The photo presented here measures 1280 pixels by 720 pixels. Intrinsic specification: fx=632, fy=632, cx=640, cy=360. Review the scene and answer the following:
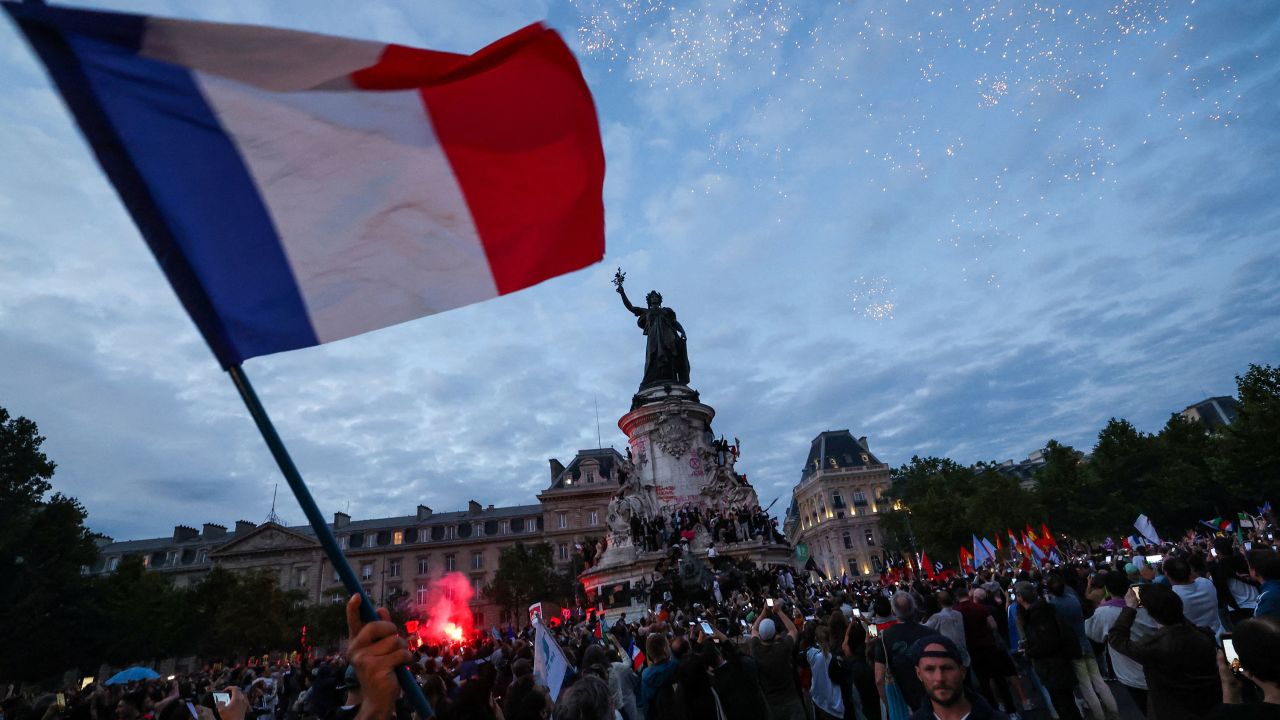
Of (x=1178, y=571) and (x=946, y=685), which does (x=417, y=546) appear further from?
(x=946, y=685)

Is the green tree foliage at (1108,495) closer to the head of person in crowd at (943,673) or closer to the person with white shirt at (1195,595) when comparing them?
the person with white shirt at (1195,595)

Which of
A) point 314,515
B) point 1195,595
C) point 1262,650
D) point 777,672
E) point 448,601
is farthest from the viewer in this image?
point 448,601

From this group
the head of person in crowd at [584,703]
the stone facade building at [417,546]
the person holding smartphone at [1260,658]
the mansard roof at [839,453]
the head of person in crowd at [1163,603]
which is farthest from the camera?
the mansard roof at [839,453]

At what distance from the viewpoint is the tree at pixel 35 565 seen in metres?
31.8

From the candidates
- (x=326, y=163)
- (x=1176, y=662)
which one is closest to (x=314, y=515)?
(x=326, y=163)

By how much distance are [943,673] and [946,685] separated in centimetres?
7

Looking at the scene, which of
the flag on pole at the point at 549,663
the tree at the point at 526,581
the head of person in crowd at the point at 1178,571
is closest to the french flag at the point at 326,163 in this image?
the flag on pole at the point at 549,663

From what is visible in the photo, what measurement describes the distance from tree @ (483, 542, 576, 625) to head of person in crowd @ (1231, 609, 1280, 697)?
56.3 meters

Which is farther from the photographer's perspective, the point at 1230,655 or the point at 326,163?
the point at 1230,655

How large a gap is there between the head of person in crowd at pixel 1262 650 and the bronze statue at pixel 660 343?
32.0 m

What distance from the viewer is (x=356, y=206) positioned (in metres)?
3.72

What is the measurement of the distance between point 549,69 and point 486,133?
1.82 feet

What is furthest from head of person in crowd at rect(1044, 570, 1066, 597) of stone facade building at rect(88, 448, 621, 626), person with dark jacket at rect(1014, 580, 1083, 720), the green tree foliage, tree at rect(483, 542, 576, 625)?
stone facade building at rect(88, 448, 621, 626)

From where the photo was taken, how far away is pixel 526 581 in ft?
182
